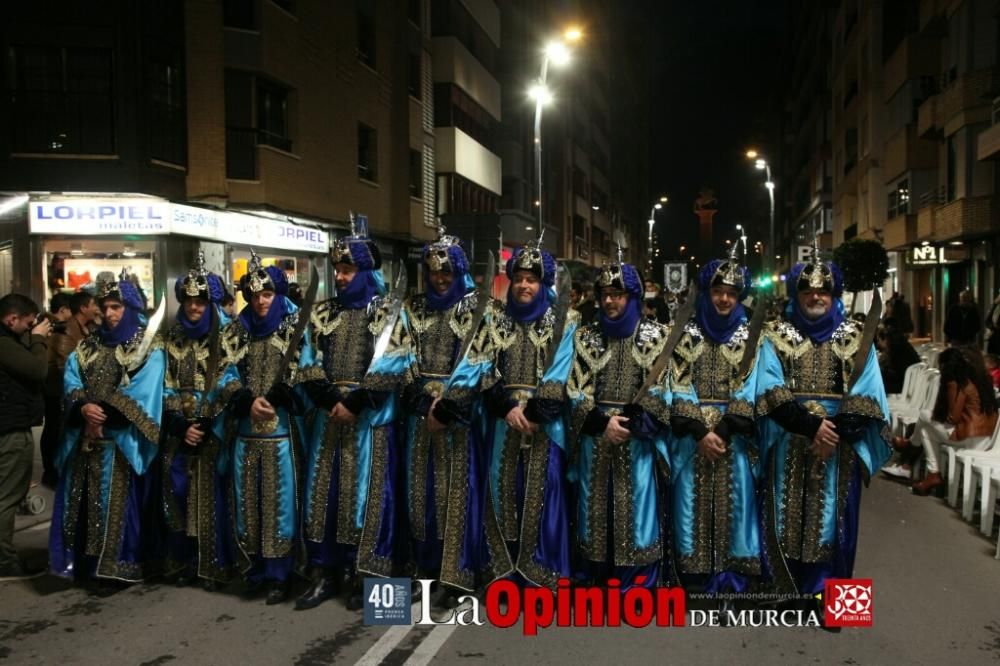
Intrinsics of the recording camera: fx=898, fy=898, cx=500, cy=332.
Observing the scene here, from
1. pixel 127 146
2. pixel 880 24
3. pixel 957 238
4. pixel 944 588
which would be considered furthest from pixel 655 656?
pixel 880 24

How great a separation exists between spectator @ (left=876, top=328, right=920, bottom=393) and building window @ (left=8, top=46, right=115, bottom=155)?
44.5 ft

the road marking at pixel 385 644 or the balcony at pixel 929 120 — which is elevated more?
the balcony at pixel 929 120

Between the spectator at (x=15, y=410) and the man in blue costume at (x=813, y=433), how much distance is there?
5.06 metres

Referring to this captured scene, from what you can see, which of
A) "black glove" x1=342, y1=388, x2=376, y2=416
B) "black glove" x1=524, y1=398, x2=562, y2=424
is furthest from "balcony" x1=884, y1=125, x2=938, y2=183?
"black glove" x1=342, y1=388, x2=376, y2=416

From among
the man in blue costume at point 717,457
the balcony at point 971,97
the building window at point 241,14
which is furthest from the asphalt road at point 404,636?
the balcony at point 971,97

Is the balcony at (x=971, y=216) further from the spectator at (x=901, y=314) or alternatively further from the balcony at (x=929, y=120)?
the spectator at (x=901, y=314)

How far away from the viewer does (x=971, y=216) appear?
2458cm

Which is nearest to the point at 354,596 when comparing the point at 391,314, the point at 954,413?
the point at 391,314

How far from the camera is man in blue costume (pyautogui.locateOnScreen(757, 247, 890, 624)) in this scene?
523cm

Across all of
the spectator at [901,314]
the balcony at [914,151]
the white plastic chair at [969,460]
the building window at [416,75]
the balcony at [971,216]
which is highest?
the building window at [416,75]

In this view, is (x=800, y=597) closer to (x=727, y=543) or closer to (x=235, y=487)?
(x=727, y=543)

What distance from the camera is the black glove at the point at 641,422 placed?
539 centimetres

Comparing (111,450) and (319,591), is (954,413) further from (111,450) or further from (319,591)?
(111,450)

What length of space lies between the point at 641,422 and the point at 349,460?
1.91 metres
